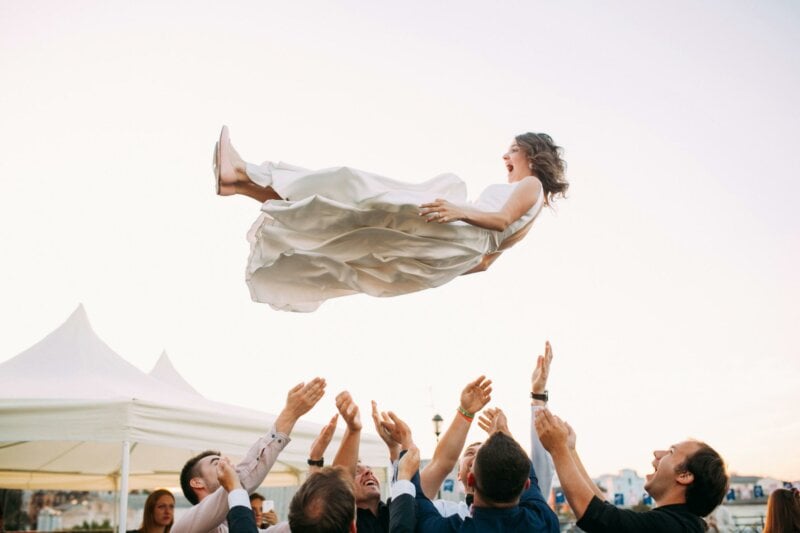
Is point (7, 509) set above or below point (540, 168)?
below

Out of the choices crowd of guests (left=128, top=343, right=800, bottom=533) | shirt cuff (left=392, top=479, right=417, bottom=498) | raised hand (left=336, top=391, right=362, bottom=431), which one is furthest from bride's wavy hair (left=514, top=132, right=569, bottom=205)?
shirt cuff (left=392, top=479, right=417, bottom=498)

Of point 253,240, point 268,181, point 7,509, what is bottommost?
point 7,509

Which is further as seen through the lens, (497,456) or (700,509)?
(700,509)

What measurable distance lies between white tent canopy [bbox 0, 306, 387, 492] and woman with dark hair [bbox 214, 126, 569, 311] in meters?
2.25

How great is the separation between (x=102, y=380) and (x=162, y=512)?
6.60 feet

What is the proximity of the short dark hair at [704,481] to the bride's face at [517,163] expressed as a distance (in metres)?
1.73

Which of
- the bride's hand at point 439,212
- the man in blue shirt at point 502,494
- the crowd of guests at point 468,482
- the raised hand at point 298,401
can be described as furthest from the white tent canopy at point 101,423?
the man in blue shirt at point 502,494

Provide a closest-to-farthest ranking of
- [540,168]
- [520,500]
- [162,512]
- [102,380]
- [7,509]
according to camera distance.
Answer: [520,500]
[540,168]
[162,512]
[102,380]
[7,509]

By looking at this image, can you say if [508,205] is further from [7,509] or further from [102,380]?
[7,509]

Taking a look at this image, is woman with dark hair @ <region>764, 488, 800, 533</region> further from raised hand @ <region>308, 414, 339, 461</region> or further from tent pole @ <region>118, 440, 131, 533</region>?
tent pole @ <region>118, 440, 131, 533</region>

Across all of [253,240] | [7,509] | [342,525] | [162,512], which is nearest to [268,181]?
[253,240]

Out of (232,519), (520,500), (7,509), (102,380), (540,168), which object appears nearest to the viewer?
(232,519)

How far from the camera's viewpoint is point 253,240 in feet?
11.2

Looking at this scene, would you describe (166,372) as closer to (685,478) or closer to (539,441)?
(539,441)
